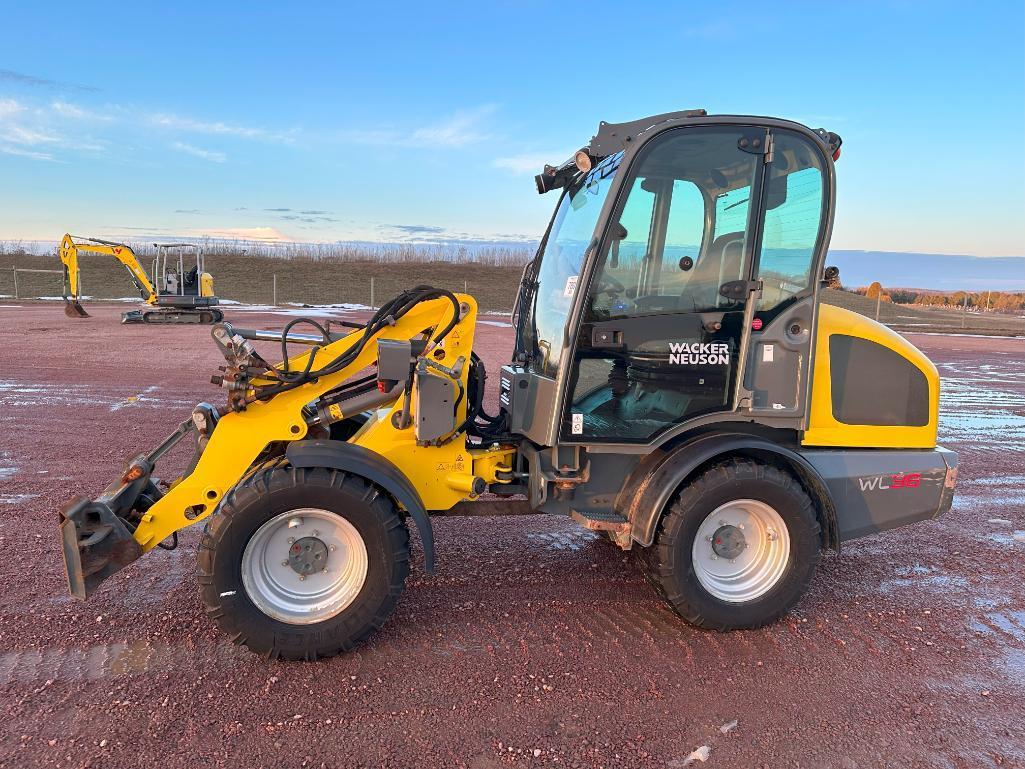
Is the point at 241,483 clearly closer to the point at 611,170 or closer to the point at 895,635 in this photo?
the point at 611,170

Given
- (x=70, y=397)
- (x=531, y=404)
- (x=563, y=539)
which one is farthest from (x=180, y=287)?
(x=531, y=404)

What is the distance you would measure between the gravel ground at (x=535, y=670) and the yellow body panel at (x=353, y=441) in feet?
2.19

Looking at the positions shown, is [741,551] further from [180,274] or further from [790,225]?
[180,274]

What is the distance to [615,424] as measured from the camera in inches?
148

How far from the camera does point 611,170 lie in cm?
366

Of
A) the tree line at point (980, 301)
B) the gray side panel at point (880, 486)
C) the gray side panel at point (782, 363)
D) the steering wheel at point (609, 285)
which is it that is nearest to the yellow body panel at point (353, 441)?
the steering wheel at point (609, 285)

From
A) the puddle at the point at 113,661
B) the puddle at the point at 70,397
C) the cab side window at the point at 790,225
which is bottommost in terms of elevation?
the puddle at the point at 113,661

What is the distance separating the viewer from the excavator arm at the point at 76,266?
66.4ft

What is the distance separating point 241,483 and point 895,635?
3.66 meters

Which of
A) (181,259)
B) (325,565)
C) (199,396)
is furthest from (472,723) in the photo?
(181,259)

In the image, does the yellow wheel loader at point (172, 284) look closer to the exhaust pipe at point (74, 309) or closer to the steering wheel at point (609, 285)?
the exhaust pipe at point (74, 309)

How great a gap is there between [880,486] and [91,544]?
167 inches

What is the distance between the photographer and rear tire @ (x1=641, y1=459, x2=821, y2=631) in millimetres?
3699

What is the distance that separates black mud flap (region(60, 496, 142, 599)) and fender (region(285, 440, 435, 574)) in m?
0.87
